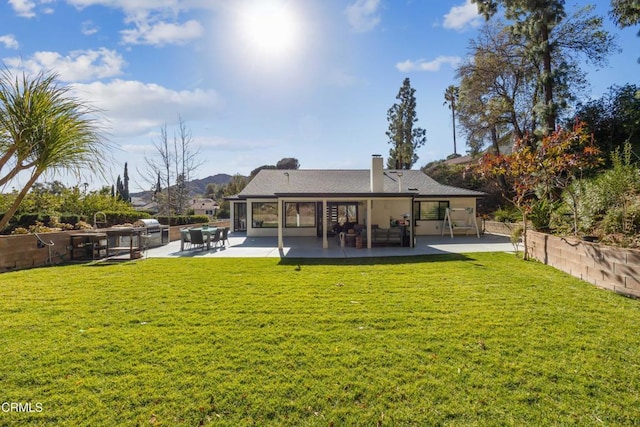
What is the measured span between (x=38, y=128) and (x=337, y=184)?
1716cm

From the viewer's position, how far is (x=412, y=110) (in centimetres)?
3584

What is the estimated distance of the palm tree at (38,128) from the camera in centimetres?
159

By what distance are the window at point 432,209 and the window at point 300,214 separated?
5961mm

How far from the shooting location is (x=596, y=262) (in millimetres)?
6297

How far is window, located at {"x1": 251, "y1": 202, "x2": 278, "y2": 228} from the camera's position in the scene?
17.0 meters

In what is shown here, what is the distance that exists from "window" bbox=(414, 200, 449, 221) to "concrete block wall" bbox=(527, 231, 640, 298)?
852cm

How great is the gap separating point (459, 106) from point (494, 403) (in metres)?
24.7

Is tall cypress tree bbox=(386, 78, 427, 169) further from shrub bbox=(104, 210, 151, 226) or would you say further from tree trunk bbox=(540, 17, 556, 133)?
shrub bbox=(104, 210, 151, 226)

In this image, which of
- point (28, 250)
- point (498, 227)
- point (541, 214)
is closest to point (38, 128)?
point (28, 250)

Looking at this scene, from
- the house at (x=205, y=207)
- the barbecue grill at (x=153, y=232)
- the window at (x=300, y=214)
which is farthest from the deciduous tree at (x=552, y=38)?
Answer: the house at (x=205, y=207)

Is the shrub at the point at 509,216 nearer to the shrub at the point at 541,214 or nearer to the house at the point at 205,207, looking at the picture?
the shrub at the point at 541,214

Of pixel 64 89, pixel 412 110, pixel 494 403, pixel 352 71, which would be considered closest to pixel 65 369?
pixel 64 89

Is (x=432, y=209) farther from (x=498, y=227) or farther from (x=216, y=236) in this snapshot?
(x=216, y=236)

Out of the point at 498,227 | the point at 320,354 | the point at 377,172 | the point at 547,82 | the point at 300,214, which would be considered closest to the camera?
the point at 320,354
